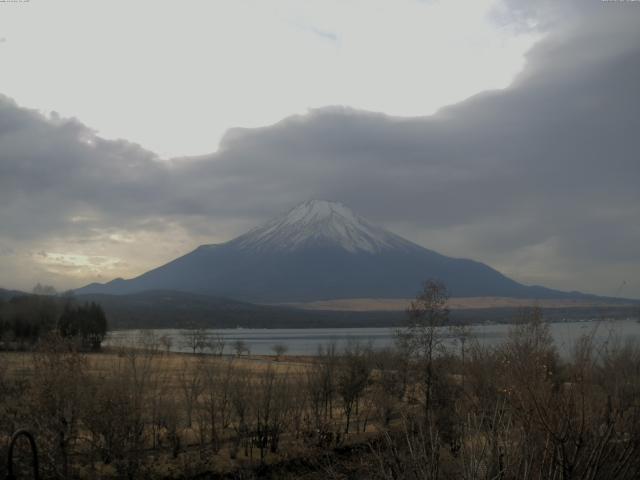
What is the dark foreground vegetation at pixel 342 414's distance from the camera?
9.49m

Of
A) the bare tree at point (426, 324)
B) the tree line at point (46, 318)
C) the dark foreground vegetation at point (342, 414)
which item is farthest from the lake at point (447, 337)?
the tree line at point (46, 318)

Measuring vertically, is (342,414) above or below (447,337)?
below

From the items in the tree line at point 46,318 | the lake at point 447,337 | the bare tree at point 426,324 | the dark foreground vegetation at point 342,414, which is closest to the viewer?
the dark foreground vegetation at point 342,414

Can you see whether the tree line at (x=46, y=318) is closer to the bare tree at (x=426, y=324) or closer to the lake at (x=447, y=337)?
the lake at (x=447, y=337)

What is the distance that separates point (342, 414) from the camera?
38.5m

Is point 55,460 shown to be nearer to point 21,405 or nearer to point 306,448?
point 21,405

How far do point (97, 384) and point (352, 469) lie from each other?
1122 cm

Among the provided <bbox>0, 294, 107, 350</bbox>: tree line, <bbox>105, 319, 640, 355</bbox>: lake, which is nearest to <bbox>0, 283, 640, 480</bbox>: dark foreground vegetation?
<bbox>105, 319, 640, 355</bbox>: lake

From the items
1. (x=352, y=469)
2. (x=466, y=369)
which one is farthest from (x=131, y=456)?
(x=466, y=369)

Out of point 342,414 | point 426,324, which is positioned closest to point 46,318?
point 342,414

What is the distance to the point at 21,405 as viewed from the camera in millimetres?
22719

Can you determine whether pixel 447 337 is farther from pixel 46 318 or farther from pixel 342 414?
pixel 46 318

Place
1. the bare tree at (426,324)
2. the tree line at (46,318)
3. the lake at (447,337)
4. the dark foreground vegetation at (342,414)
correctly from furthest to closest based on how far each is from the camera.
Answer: the tree line at (46,318) → the bare tree at (426,324) → the lake at (447,337) → the dark foreground vegetation at (342,414)

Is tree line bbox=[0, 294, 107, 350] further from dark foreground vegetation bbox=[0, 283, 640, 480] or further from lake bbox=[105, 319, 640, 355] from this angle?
dark foreground vegetation bbox=[0, 283, 640, 480]
